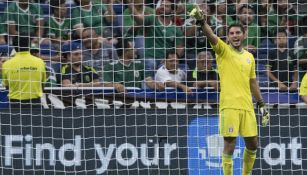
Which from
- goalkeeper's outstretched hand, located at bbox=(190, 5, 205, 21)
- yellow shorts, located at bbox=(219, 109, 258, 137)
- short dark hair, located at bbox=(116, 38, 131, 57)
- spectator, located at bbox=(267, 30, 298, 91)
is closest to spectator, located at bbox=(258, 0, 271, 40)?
spectator, located at bbox=(267, 30, 298, 91)

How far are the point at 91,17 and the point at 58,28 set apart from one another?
0.54 m

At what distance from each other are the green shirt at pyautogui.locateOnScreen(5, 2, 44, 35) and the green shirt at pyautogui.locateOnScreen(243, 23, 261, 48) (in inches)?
119

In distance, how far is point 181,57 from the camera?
1232 centimetres

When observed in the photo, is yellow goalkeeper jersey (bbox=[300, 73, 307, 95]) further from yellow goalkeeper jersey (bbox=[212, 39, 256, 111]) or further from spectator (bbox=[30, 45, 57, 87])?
spectator (bbox=[30, 45, 57, 87])

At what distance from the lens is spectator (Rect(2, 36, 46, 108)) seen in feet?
39.0

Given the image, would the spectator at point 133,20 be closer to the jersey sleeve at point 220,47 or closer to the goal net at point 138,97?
the goal net at point 138,97

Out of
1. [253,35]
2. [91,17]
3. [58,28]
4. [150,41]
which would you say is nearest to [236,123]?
[253,35]

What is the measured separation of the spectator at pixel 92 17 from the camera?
12.6 meters

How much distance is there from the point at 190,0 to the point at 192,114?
1.86 m

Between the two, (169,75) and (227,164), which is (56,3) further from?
(227,164)

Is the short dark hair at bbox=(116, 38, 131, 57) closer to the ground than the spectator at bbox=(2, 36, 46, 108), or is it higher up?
higher up

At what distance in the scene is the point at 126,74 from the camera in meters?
12.2

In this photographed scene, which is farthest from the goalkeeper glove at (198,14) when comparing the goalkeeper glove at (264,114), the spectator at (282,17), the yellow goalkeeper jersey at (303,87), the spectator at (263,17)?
the spectator at (282,17)

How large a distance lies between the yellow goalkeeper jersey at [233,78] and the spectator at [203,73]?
2.05 meters
